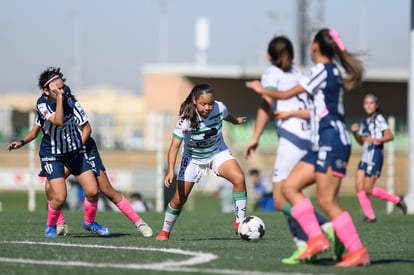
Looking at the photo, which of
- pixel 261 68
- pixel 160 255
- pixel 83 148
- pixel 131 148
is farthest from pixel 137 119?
pixel 160 255

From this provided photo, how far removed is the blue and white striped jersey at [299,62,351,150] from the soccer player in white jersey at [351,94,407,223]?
849 centimetres

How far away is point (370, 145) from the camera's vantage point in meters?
17.1

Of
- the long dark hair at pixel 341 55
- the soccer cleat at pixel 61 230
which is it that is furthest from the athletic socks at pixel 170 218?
the long dark hair at pixel 341 55

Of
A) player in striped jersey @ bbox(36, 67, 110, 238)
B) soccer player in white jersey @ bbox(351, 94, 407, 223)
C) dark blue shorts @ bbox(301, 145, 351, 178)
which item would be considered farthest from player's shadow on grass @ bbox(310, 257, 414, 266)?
soccer player in white jersey @ bbox(351, 94, 407, 223)

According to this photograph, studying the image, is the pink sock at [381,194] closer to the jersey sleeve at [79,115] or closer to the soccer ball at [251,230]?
the soccer ball at [251,230]

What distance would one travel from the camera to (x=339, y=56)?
8297 mm

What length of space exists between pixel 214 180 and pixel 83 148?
23.6 m

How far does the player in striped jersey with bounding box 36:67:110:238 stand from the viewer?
36.5ft

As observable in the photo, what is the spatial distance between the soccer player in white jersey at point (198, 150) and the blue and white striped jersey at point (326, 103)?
277 cm

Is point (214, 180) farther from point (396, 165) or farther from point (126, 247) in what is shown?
point (126, 247)

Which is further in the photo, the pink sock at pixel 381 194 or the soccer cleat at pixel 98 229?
the pink sock at pixel 381 194

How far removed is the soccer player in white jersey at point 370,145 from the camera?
1678 cm

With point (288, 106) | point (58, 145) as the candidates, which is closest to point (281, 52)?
point (288, 106)

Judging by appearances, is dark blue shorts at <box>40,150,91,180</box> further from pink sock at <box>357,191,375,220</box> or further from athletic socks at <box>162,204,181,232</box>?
pink sock at <box>357,191,375,220</box>
